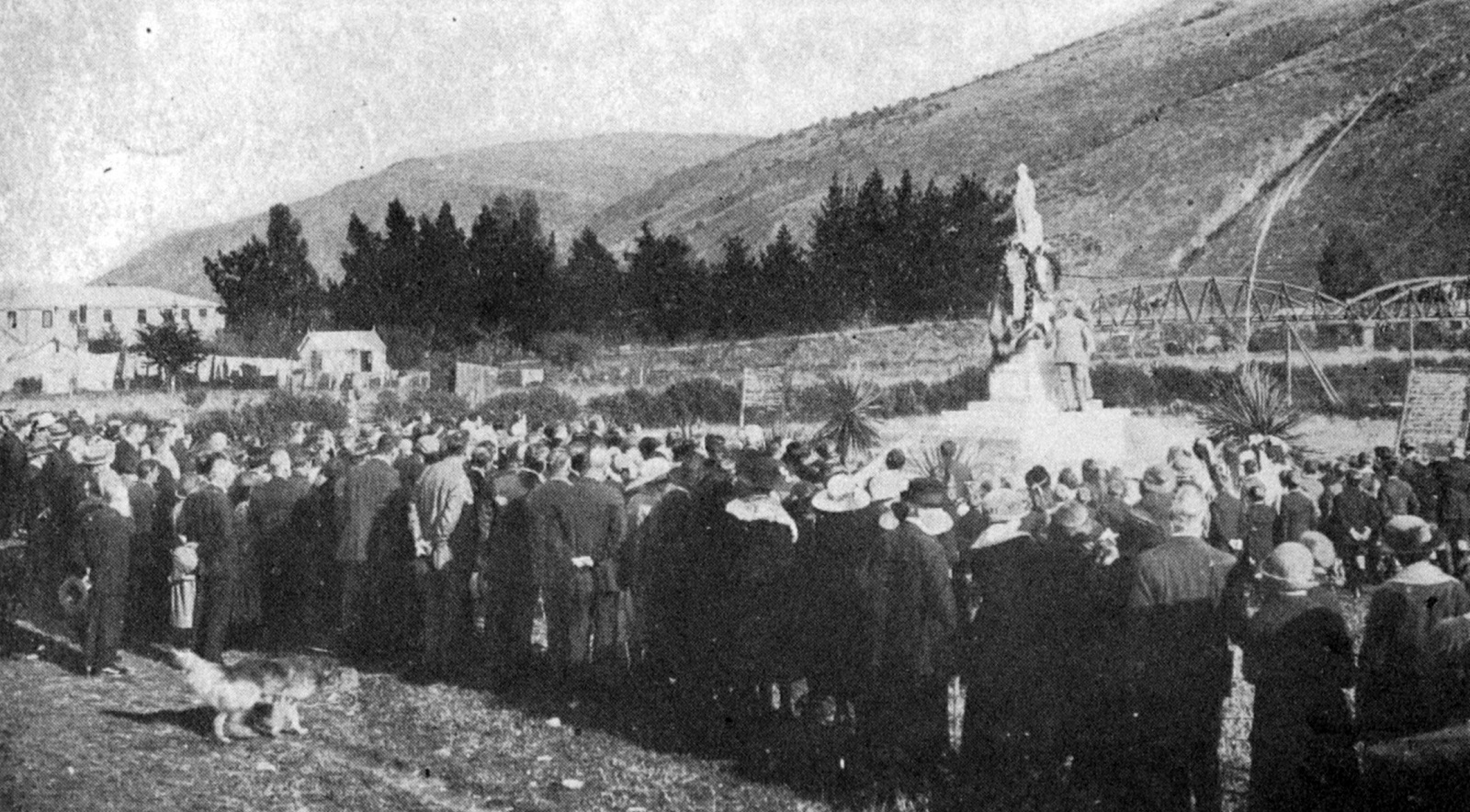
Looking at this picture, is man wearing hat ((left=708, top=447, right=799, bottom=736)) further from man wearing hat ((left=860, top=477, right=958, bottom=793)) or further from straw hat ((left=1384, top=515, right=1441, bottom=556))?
straw hat ((left=1384, top=515, right=1441, bottom=556))

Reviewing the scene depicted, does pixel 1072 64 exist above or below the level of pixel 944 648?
above

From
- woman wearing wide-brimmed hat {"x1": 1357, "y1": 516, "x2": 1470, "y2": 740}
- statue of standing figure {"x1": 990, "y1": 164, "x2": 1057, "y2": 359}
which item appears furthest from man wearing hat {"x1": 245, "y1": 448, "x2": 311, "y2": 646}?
statue of standing figure {"x1": 990, "y1": 164, "x2": 1057, "y2": 359}

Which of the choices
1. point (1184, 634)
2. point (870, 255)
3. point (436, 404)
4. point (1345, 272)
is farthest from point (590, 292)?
point (1184, 634)

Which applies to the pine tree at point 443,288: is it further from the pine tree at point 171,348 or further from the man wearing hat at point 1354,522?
the man wearing hat at point 1354,522

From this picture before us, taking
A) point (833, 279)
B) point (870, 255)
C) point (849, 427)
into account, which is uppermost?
point (870, 255)

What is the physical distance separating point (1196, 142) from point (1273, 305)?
Result: 101ft

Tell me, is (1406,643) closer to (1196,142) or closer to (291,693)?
(291,693)

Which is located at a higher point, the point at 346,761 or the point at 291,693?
A: the point at 291,693

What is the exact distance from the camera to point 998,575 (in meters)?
6.86

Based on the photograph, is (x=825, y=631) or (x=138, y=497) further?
(x=138, y=497)

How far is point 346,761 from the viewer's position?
7562mm

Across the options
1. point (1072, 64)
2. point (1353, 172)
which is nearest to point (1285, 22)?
point (1072, 64)

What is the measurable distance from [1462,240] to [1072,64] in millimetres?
Answer: 61680

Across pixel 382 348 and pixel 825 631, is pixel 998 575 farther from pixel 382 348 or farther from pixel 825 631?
pixel 382 348
